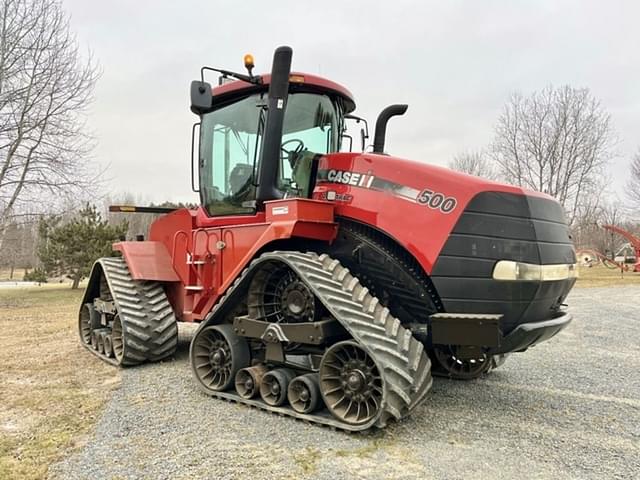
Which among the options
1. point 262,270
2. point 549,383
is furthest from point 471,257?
point 549,383

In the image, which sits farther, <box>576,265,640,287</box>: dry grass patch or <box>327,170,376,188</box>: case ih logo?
<box>576,265,640,287</box>: dry grass patch

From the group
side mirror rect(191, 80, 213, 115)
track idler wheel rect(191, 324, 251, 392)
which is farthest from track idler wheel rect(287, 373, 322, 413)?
side mirror rect(191, 80, 213, 115)

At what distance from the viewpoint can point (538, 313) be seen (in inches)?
146

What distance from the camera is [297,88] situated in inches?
190

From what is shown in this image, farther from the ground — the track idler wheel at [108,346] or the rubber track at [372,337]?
the rubber track at [372,337]

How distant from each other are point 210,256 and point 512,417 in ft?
10.6

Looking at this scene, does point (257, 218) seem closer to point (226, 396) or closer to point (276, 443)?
point (226, 396)

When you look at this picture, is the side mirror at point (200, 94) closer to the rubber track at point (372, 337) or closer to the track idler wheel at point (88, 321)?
the rubber track at point (372, 337)

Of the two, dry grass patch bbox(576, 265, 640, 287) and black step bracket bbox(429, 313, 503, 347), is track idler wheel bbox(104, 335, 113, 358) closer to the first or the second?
black step bracket bbox(429, 313, 503, 347)

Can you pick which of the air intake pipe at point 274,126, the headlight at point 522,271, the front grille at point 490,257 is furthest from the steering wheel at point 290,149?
the headlight at point 522,271

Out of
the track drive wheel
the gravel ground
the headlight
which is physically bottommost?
the gravel ground

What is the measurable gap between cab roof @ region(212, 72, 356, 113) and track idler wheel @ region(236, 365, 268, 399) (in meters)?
2.67

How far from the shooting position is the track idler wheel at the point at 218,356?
4.38 meters

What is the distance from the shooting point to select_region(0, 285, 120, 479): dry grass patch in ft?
10.7
